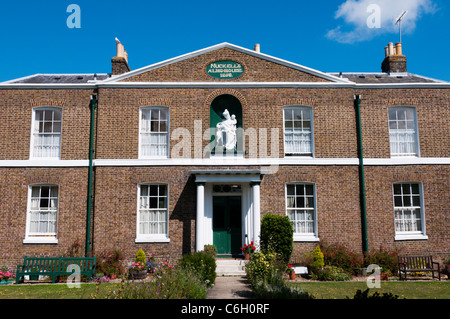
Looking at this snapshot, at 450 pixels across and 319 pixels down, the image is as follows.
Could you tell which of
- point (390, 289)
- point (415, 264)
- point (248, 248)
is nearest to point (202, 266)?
point (248, 248)

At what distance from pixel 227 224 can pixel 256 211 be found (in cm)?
157

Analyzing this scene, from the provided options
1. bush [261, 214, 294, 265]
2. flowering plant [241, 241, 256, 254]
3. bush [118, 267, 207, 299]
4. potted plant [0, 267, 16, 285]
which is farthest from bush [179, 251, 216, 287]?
potted plant [0, 267, 16, 285]

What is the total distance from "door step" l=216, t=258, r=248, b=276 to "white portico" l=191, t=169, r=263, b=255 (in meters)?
0.84

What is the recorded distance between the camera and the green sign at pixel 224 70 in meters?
15.6

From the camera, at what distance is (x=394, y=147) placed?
1548cm

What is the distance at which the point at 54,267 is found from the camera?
42.3 ft

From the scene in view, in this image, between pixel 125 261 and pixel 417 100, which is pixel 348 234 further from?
pixel 125 261

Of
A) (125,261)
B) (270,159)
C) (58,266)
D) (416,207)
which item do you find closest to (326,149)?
(270,159)

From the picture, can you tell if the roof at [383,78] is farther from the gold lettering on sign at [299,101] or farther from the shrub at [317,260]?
the shrub at [317,260]

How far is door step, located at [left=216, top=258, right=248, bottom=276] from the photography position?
13291 mm

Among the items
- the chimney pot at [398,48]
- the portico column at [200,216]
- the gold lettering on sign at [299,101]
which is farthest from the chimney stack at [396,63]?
the portico column at [200,216]

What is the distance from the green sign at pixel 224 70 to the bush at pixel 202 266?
310 inches

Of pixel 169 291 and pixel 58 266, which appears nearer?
pixel 169 291
